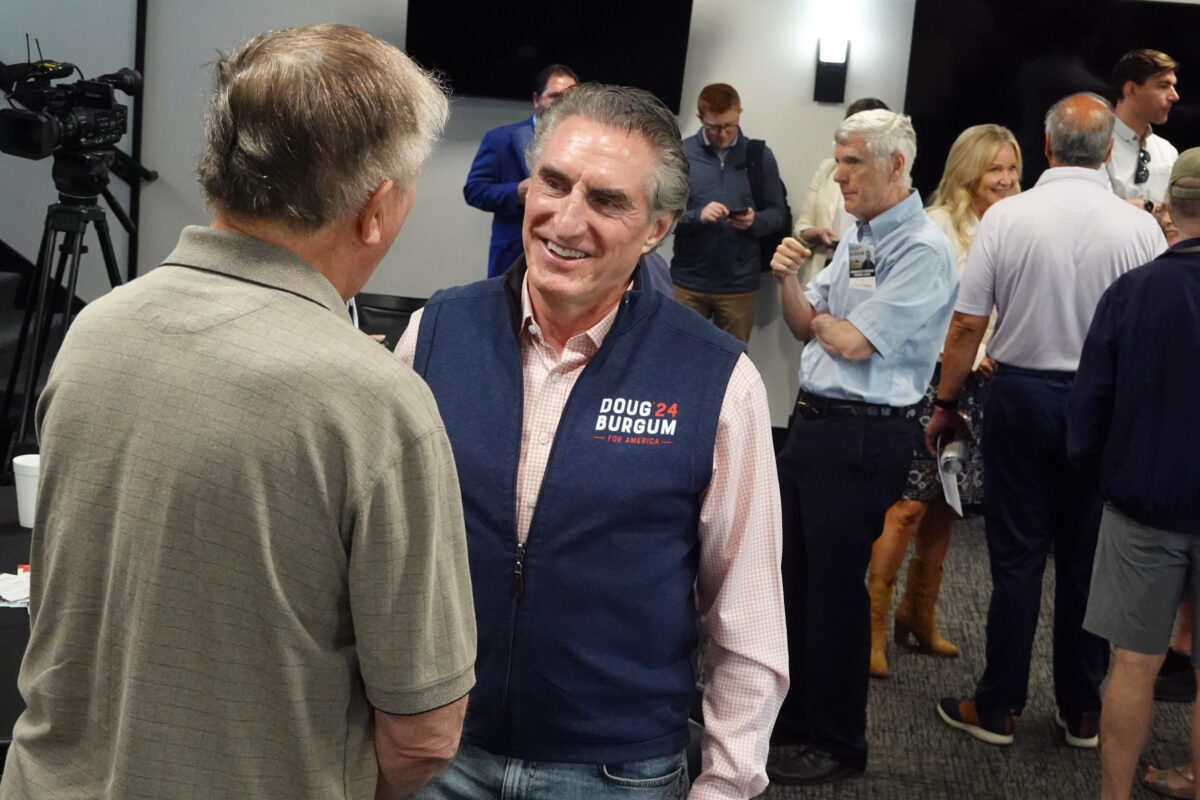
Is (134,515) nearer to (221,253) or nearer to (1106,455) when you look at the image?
(221,253)

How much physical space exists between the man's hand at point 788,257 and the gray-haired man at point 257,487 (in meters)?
1.85

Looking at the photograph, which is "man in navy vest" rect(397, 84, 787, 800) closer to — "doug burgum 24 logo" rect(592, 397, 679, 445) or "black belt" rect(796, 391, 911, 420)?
"doug burgum 24 logo" rect(592, 397, 679, 445)

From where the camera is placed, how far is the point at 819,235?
535 cm

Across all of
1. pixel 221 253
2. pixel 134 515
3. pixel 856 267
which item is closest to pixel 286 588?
pixel 134 515

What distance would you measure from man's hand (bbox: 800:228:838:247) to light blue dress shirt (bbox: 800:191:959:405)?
2.44 meters

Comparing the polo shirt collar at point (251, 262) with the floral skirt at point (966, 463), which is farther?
the floral skirt at point (966, 463)

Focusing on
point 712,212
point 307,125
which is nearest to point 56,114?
point 712,212

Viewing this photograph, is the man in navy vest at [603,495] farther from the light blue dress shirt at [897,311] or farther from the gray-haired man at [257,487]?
the light blue dress shirt at [897,311]

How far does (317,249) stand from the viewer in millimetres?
989

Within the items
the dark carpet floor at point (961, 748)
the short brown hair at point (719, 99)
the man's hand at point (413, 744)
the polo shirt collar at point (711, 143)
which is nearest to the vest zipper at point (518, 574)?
the man's hand at point (413, 744)

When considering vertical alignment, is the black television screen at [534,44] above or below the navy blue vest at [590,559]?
above

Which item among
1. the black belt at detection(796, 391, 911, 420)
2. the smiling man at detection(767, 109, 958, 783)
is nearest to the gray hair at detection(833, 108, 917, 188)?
the smiling man at detection(767, 109, 958, 783)

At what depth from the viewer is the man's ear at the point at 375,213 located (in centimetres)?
98

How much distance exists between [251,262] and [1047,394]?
267cm
